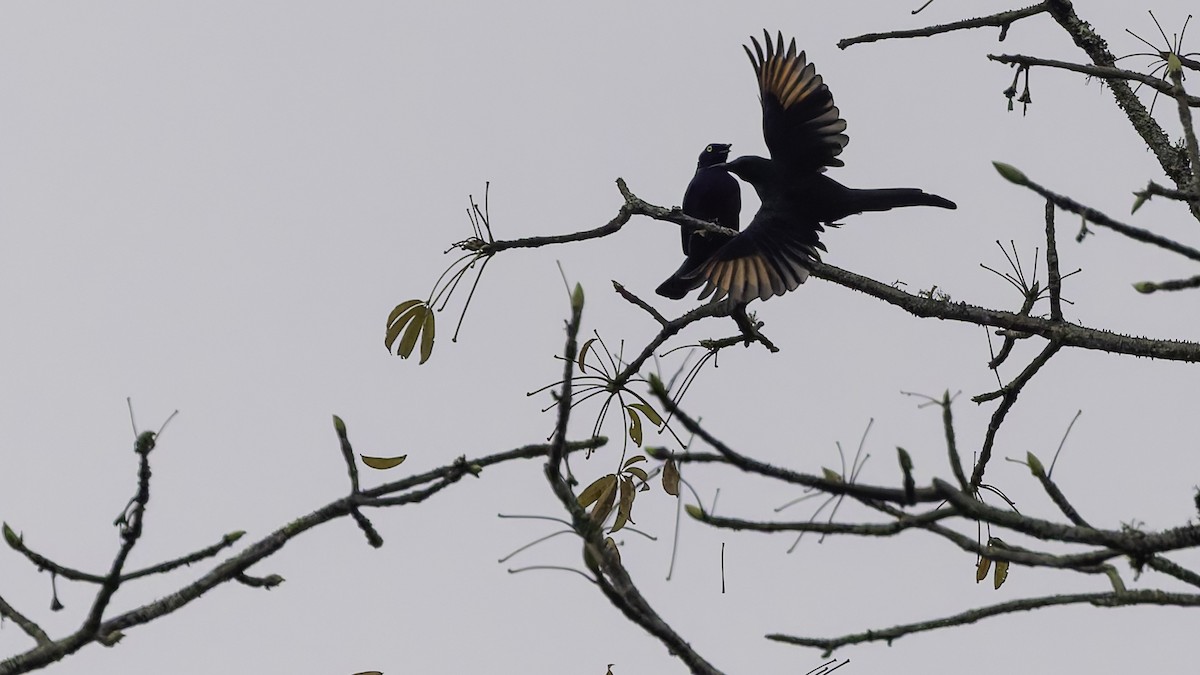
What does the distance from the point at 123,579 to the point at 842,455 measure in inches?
58.2

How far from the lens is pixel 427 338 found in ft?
15.7

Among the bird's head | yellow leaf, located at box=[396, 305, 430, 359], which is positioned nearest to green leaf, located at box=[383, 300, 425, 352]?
yellow leaf, located at box=[396, 305, 430, 359]

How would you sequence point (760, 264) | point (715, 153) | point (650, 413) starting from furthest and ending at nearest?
point (715, 153), point (760, 264), point (650, 413)

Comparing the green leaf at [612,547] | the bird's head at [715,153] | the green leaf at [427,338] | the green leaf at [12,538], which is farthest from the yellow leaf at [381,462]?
the bird's head at [715,153]

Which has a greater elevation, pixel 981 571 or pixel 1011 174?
pixel 981 571

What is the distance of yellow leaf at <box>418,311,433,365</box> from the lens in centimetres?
474

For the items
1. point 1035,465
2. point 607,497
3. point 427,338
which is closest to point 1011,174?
point 1035,465

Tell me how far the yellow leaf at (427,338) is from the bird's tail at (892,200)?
1.91 m

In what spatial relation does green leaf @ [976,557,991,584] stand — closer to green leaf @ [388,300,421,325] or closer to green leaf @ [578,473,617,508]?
green leaf @ [578,473,617,508]

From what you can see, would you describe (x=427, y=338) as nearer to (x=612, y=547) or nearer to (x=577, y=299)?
(x=612, y=547)

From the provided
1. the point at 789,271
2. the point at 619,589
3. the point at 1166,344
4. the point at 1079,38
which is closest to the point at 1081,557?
the point at 619,589

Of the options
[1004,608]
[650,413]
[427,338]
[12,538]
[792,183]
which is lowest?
[1004,608]

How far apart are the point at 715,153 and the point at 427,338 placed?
12.8 ft

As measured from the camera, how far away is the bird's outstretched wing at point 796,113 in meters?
5.80
